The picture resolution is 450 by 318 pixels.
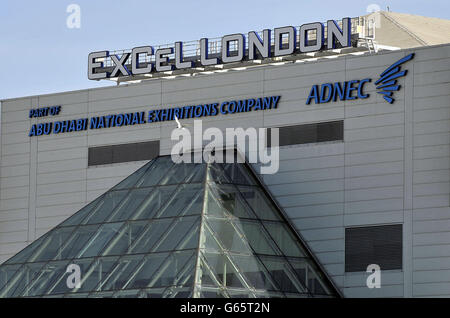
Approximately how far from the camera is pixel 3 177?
7931cm

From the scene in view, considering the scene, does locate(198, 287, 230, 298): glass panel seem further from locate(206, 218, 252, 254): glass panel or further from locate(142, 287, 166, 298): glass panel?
locate(206, 218, 252, 254): glass panel

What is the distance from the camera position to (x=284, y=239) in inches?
2598

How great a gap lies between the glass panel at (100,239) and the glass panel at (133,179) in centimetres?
331

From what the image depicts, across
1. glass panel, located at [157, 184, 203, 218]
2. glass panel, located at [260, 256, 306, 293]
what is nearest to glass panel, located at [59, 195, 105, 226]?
glass panel, located at [157, 184, 203, 218]

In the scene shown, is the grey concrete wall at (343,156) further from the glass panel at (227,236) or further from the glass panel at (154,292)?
the glass panel at (154,292)

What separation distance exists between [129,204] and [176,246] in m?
6.63

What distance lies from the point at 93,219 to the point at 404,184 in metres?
15.1

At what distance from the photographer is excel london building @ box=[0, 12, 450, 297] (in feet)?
202

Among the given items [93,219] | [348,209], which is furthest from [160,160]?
[348,209]

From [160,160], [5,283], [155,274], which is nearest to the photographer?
[155,274]

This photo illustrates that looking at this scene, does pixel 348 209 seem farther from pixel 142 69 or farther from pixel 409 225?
pixel 142 69

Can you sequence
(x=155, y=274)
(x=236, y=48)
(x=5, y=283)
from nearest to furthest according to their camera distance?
(x=155, y=274)
(x=5, y=283)
(x=236, y=48)

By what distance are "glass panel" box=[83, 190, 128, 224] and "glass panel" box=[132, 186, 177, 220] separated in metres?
1.81

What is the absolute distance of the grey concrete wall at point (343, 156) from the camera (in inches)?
2598
